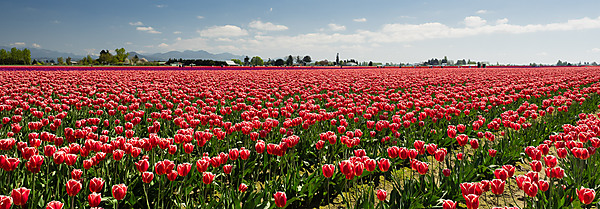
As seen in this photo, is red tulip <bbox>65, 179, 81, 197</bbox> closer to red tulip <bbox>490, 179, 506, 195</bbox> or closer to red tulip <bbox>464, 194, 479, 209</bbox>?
red tulip <bbox>464, 194, 479, 209</bbox>

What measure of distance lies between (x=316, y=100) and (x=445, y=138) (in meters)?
5.36

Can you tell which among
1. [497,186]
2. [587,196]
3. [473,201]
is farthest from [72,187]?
[587,196]

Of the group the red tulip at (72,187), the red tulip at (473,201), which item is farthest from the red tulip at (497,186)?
the red tulip at (72,187)

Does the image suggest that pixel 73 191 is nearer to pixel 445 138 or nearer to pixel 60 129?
pixel 60 129

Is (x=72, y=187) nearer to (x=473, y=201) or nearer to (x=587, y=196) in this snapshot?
(x=473, y=201)

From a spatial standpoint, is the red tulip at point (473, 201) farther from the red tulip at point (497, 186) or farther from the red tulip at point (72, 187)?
the red tulip at point (72, 187)

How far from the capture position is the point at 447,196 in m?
4.20

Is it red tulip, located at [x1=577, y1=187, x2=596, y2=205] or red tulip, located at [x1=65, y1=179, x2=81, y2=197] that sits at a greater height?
red tulip, located at [x1=65, y1=179, x2=81, y2=197]

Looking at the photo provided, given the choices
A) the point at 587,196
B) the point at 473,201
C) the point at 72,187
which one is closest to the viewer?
the point at 473,201

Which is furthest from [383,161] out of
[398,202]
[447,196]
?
[447,196]

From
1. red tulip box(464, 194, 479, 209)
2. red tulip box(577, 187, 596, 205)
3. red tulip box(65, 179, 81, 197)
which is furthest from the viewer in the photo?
red tulip box(577, 187, 596, 205)

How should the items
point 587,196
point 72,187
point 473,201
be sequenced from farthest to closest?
point 587,196
point 72,187
point 473,201

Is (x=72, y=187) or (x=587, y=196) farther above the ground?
(x=72, y=187)

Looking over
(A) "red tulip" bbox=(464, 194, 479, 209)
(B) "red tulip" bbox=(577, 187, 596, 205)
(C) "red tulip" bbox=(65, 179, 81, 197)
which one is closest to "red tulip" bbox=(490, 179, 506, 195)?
(A) "red tulip" bbox=(464, 194, 479, 209)
